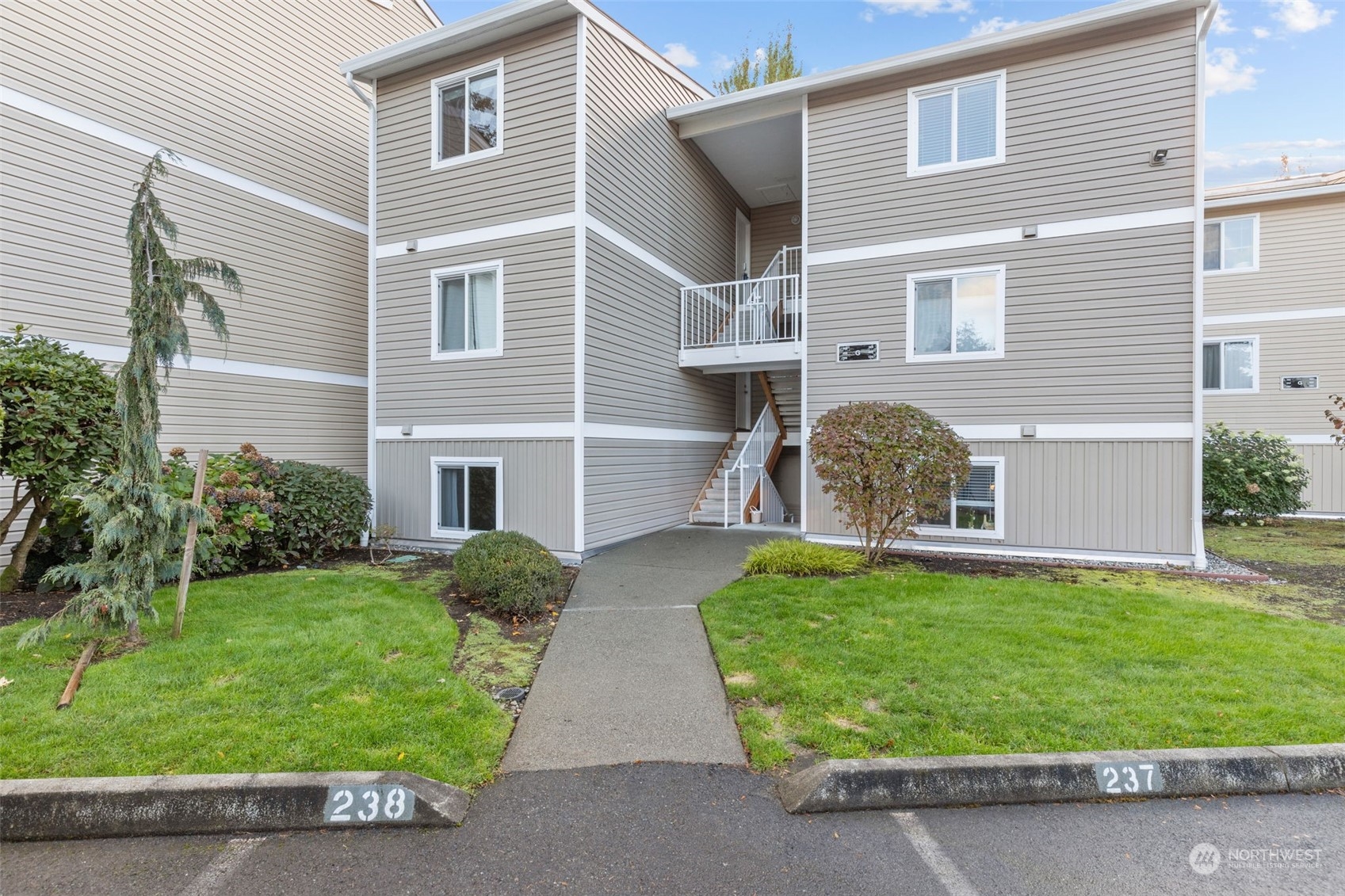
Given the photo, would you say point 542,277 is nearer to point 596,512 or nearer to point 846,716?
point 596,512

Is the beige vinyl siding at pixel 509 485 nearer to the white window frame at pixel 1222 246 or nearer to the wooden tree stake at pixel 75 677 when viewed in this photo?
the wooden tree stake at pixel 75 677

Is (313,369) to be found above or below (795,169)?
below

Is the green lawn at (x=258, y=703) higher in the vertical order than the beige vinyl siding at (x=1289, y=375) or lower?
lower

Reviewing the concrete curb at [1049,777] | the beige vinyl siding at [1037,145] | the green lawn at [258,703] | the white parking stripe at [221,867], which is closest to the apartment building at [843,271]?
the beige vinyl siding at [1037,145]

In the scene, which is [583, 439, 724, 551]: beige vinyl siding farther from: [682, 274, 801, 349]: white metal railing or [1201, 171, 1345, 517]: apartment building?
[1201, 171, 1345, 517]: apartment building

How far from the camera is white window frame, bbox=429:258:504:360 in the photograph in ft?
28.3

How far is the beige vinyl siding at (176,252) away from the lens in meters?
7.06

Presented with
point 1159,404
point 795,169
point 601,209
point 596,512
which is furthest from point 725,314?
point 1159,404

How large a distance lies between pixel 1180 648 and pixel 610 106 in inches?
344

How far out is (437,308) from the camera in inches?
361

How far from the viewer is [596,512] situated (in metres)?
8.42

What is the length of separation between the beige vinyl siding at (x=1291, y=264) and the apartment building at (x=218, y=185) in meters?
17.6

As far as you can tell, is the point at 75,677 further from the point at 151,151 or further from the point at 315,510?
the point at 151,151

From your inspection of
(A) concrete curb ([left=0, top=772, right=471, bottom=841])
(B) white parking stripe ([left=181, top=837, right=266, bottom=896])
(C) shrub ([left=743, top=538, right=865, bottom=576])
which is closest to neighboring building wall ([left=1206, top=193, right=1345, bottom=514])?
(C) shrub ([left=743, top=538, right=865, bottom=576])
